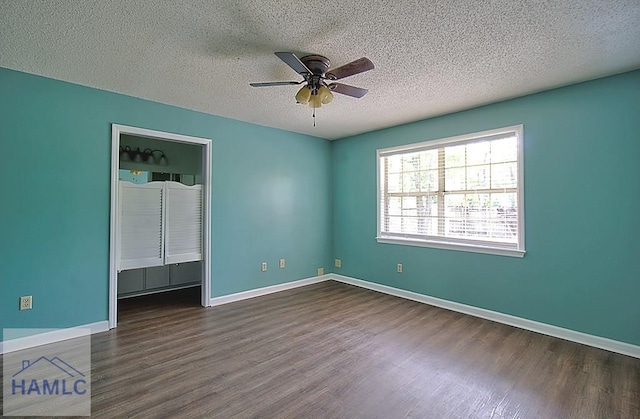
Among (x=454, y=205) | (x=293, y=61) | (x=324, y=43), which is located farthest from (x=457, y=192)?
(x=293, y=61)

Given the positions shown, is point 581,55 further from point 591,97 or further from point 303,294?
point 303,294

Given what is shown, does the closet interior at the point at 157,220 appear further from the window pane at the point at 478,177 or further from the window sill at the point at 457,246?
the window pane at the point at 478,177

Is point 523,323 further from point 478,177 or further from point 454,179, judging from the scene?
point 454,179

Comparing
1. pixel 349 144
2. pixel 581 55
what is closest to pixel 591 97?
pixel 581 55

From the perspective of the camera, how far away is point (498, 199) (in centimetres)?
339

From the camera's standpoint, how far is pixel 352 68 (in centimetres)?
218

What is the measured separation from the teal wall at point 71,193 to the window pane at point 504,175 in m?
3.15

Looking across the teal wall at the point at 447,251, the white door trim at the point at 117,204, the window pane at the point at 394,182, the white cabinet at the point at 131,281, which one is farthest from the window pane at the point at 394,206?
the white cabinet at the point at 131,281

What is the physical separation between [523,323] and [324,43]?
3370 millimetres

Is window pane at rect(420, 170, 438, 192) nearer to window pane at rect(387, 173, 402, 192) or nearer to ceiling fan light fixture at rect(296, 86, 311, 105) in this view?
window pane at rect(387, 173, 402, 192)

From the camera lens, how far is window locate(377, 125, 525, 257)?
10.8 ft

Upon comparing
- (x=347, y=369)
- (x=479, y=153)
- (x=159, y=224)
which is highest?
(x=479, y=153)

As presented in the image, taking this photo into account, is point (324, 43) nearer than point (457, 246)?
Yes

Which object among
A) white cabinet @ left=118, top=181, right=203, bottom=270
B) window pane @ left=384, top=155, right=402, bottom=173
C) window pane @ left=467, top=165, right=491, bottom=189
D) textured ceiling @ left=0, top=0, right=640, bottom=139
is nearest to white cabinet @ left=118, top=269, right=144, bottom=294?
white cabinet @ left=118, top=181, right=203, bottom=270
